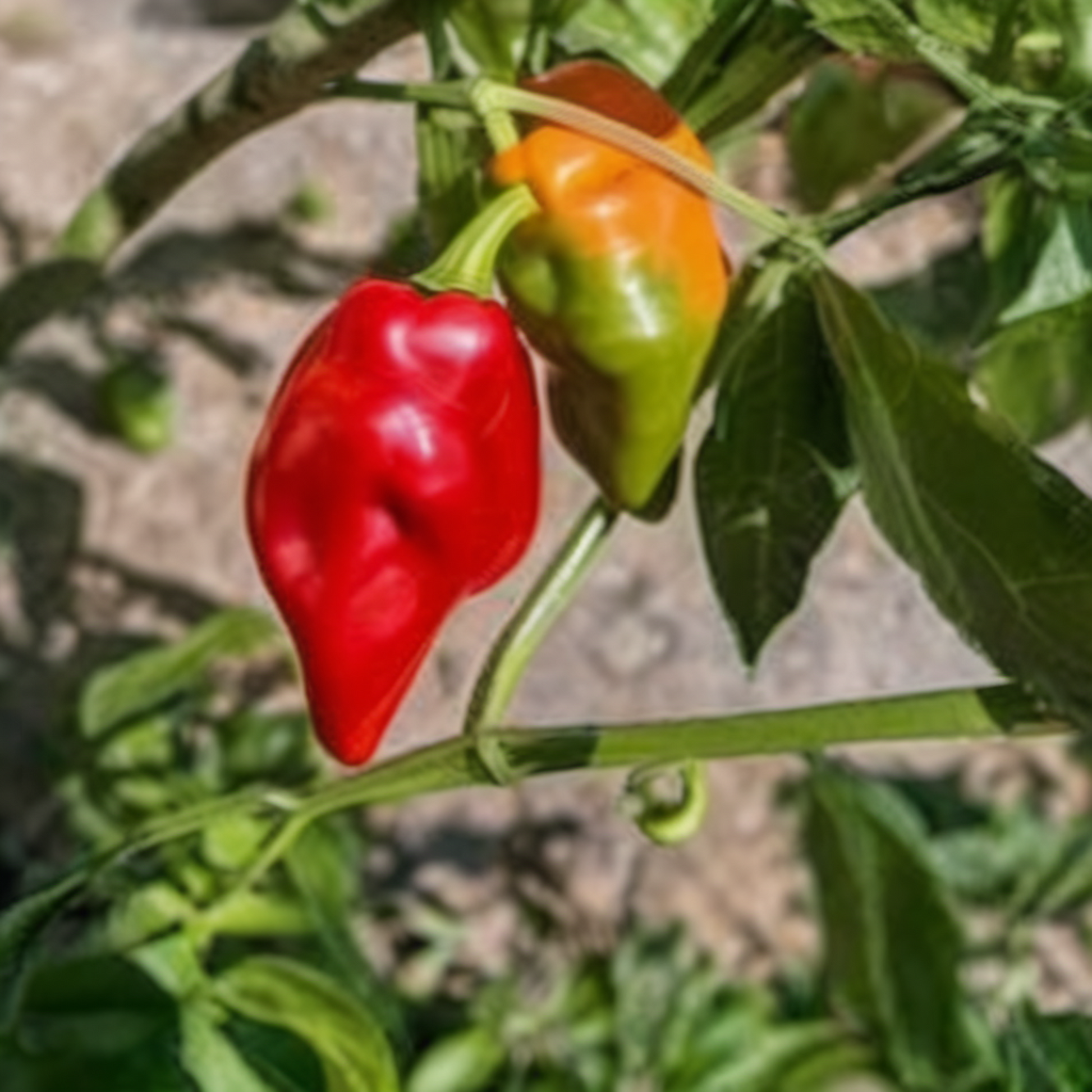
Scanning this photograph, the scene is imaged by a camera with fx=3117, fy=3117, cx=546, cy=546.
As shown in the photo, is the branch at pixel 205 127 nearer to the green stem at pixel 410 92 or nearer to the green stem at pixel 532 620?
the green stem at pixel 410 92

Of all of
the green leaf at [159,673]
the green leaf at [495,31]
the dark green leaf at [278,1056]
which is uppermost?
the green leaf at [495,31]

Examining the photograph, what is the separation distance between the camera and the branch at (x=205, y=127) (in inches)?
43.4

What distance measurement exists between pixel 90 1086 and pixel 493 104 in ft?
1.46

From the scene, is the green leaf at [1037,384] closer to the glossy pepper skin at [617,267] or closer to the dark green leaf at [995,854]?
the glossy pepper skin at [617,267]

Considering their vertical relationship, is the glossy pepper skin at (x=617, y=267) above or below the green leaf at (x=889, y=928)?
above

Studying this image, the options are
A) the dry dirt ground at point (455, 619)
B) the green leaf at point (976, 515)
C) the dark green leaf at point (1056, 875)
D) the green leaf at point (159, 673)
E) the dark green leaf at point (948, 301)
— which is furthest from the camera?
the dry dirt ground at point (455, 619)

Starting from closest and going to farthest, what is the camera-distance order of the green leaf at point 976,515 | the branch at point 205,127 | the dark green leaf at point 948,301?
the green leaf at point 976,515
the branch at point 205,127
the dark green leaf at point 948,301

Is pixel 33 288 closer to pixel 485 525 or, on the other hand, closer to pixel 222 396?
pixel 485 525

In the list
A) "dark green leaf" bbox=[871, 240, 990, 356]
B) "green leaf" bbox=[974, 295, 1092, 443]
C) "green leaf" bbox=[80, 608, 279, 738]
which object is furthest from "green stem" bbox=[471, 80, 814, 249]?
"green leaf" bbox=[80, 608, 279, 738]

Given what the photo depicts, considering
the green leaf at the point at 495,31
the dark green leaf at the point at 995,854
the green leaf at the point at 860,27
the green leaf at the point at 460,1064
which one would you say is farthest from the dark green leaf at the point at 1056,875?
the green leaf at the point at 860,27

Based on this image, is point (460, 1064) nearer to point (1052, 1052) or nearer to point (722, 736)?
point (1052, 1052)

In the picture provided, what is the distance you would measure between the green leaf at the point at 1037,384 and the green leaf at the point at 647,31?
0.74ft

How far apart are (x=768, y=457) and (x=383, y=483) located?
0.55 feet

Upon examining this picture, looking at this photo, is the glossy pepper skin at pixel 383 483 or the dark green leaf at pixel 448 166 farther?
the dark green leaf at pixel 448 166
